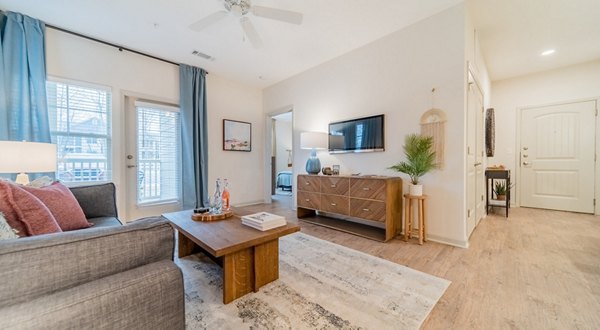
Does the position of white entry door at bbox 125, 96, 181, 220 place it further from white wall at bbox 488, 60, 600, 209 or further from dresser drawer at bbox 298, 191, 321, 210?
white wall at bbox 488, 60, 600, 209

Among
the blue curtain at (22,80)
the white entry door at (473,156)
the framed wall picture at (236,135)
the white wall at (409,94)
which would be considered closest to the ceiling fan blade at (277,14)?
the white wall at (409,94)

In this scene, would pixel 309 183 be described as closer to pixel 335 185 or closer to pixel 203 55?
pixel 335 185

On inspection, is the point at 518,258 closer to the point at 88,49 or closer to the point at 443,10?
the point at 443,10

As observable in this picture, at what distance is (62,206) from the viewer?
5.09 feet

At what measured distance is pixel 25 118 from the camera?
101 inches

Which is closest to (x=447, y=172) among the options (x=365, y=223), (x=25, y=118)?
(x=365, y=223)

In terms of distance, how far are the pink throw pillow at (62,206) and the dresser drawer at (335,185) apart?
257 centimetres

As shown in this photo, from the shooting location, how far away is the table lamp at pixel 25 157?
5.63 feet

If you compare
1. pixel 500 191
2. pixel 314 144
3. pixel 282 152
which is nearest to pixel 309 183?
pixel 314 144

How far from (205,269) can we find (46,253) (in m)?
1.47

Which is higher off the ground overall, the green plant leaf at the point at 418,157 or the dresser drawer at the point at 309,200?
Result: the green plant leaf at the point at 418,157

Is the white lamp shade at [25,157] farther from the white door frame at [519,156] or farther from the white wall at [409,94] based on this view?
the white door frame at [519,156]

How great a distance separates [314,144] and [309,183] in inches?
24.6

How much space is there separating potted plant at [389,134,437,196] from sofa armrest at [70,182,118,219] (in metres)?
3.13
